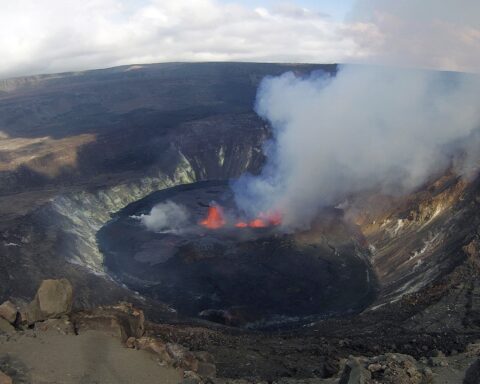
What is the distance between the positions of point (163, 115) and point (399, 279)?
92156 mm

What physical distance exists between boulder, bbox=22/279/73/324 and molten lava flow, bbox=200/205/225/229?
45804mm

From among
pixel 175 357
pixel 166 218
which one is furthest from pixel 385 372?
pixel 166 218

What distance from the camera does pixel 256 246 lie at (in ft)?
193

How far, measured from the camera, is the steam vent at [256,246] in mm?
20891

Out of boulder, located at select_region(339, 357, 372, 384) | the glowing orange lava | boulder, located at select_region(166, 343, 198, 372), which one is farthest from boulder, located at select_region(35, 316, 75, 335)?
the glowing orange lava

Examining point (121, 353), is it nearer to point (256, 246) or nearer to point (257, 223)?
point (256, 246)

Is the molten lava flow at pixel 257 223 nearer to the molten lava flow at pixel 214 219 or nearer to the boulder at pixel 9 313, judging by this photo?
the molten lava flow at pixel 214 219

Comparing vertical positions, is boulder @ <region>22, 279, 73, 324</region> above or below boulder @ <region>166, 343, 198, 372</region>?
above

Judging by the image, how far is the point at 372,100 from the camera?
77.6m

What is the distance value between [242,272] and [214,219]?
745 inches

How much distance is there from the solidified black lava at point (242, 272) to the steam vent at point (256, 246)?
242 mm

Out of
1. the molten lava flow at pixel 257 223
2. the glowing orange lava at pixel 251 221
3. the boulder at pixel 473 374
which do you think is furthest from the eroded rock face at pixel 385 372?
the molten lava flow at pixel 257 223

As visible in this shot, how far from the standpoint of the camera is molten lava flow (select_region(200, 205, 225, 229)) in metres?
68.3

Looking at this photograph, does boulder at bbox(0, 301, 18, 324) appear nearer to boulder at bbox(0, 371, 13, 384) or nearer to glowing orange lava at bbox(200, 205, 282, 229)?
boulder at bbox(0, 371, 13, 384)
